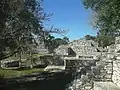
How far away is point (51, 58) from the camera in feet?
100

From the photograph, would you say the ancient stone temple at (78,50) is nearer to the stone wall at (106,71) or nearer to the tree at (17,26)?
the tree at (17,26)

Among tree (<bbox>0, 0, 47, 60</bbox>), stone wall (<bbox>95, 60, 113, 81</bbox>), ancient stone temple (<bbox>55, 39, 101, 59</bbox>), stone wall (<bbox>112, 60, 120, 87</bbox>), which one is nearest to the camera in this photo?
stone wall (<bbox>112, 60, 120, 87</bbox>)

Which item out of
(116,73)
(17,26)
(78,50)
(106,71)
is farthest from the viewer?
(78,50)

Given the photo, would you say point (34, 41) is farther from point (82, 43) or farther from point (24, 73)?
point (82, 43)

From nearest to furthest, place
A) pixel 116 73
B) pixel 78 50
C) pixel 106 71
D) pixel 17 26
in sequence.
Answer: pixel 116 73, pixel 106 71, pixel 17 26, pixel 78 50

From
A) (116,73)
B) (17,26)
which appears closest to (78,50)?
(17,26)

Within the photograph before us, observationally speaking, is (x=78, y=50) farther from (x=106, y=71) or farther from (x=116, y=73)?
(x=116, y=73)

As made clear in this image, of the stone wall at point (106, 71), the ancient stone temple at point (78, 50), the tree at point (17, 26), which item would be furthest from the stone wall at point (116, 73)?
the ancient stone temple at point (78, 50)

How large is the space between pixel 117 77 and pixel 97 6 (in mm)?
12321

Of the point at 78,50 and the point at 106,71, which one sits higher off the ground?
the point at 78,50

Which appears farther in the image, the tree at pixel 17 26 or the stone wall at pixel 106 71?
the tree at pixel 17 26

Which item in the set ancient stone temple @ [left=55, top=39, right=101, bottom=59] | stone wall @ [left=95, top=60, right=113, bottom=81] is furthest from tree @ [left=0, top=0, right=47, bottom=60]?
ancient stone temple @ [left=55, top=39, right=101, bottom=59]

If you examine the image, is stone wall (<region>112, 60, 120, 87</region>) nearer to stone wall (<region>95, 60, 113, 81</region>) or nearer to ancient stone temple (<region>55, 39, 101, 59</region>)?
stone wall (<region>95, 60, 113, 81</region>)

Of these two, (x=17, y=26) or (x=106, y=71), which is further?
(x=17, y=26)
